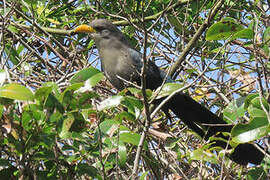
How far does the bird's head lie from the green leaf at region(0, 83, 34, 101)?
2253 millimetres

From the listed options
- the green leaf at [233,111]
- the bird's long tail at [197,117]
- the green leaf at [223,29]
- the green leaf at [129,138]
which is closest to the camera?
the green leaf at [129,138]

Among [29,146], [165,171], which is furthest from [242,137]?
[29,146]

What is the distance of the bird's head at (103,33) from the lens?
4.32 meters

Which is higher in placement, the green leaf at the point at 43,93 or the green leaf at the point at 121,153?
the green leaf at the point at 43,93

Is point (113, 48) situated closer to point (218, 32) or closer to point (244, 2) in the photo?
point (244, 2)

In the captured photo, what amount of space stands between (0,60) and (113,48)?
1759 mm

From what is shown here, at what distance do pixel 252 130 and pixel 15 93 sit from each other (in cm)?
125

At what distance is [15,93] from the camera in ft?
6.72

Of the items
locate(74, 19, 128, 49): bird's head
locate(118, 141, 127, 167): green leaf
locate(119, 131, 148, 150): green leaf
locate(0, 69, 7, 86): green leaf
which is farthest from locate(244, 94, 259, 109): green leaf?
locate(74, 19, 128, 49): bird's head

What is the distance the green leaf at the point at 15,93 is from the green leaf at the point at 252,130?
113 centimetres

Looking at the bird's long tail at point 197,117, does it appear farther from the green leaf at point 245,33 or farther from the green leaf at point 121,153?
the green leaf at point 121,153

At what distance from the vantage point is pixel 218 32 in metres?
2.83

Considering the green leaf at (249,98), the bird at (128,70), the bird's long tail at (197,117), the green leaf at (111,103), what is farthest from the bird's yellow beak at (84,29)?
the green leaf at (249,98)

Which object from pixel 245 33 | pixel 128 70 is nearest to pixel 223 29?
pixel 245 33
